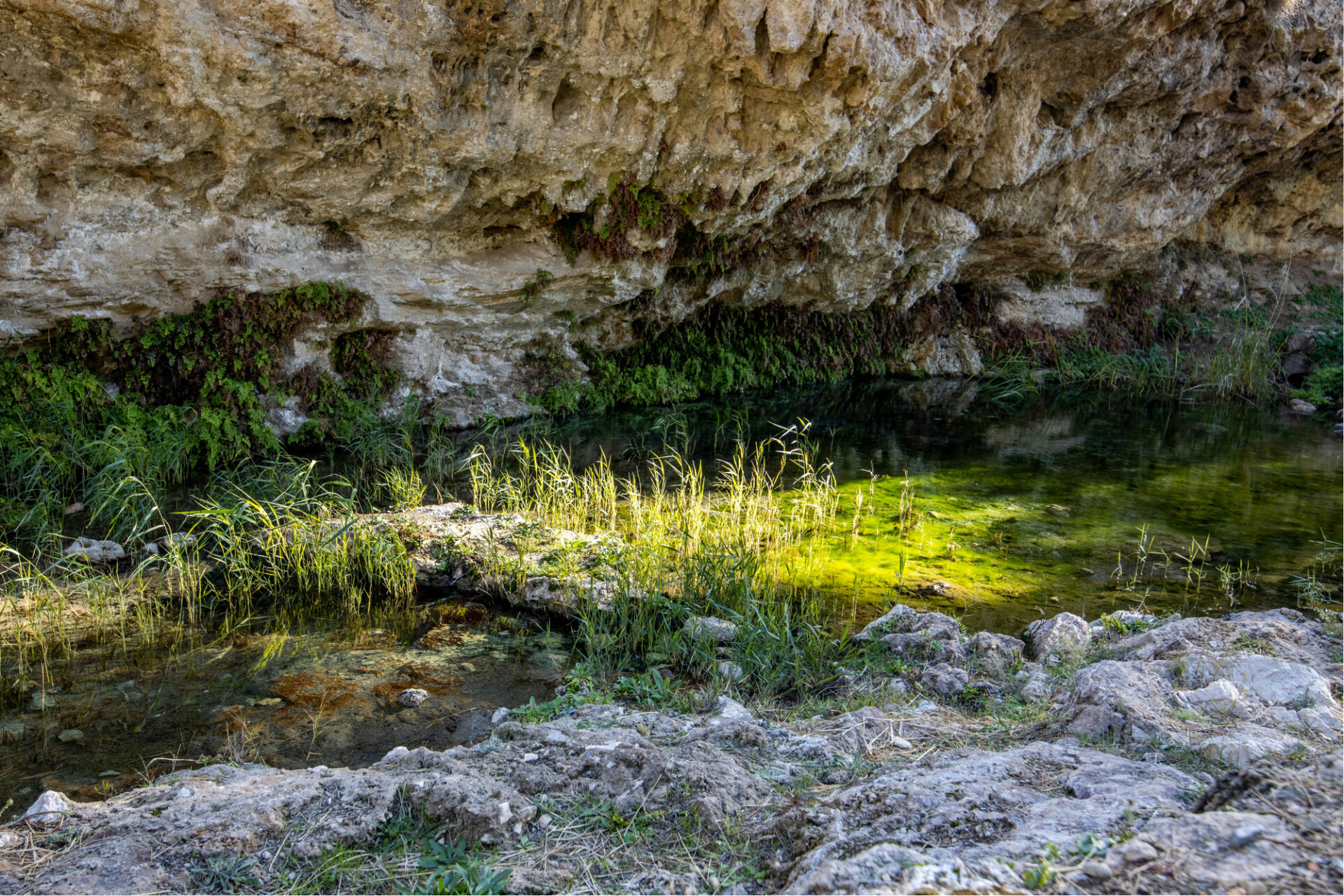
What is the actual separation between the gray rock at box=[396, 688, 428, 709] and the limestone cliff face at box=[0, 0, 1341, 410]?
15.6 feet

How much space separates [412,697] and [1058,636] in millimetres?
3170

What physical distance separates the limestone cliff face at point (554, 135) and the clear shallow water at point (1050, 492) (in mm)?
2028

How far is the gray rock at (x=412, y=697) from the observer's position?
395 centimetres

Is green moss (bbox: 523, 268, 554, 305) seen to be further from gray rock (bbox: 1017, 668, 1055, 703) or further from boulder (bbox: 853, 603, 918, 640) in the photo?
gray rock (bbox: 1017, 668, 1055, 703)

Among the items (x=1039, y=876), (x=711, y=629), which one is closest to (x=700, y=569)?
(x=711, y=629)

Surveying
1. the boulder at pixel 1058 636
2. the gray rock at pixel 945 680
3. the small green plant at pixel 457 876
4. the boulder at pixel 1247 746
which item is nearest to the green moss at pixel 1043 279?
the boulder at pixel 1058 636

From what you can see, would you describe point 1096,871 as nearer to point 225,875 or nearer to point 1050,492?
point 225,875

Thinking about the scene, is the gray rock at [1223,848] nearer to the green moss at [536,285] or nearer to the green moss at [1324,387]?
the green moss at [536,285]

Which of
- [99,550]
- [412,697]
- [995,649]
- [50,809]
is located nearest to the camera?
[50,809]

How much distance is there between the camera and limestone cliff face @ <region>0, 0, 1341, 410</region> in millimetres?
6250

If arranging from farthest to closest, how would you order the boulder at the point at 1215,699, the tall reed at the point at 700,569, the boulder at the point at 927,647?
Answer: the tall reed at the point at 700,569 < the boulder at the point at 927,647 < the boulder at the point at 1215,699

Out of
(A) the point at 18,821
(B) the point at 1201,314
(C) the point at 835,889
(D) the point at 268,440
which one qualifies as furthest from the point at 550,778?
(B) the point at 1201,314

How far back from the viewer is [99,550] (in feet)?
17.8

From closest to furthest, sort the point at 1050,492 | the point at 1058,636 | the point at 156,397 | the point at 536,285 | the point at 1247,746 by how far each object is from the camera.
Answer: the point at 1247,746 → the point at 1058,636 → the point at 156,397 → the point at 1050,492 → the point at 536,285
